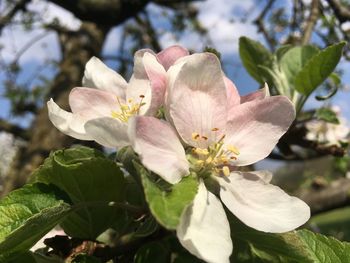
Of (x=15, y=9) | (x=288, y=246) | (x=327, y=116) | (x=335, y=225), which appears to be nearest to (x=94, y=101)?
(x=288, y=246)

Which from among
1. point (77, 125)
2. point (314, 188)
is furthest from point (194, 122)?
point (314, 188)

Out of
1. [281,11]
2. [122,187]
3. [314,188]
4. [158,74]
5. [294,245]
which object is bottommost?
[314,188]

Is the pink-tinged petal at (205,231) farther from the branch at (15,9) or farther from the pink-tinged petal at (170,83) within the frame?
the branch at (15,9)

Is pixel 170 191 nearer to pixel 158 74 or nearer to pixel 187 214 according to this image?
pixel 187 214

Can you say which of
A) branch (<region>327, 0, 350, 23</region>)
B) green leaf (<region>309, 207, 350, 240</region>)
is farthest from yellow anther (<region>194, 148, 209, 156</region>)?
branch (<region>327, 0, 350, 23</region>)

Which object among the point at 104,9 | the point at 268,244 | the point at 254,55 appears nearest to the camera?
the point at 268,244

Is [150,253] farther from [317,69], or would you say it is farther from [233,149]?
[317,69]
